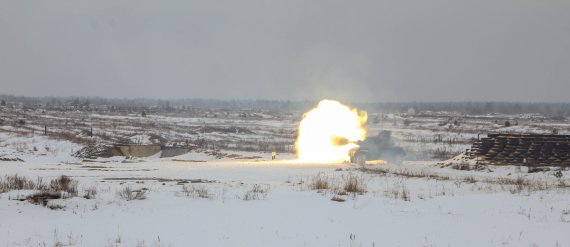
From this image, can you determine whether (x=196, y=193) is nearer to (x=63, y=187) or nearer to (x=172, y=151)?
(x=63, y=187)

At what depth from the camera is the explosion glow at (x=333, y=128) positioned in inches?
1398

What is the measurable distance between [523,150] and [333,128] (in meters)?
11.8

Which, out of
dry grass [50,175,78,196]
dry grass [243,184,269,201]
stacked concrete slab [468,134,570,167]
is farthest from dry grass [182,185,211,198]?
stacked concrete slab [468,134,570,167]

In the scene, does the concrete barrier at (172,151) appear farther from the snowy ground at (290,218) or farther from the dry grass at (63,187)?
the snowy ground at (290,218)

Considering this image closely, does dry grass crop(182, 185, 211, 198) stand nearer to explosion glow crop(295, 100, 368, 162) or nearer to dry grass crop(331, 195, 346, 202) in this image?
dry grass crop(331, 195, 346, 202)

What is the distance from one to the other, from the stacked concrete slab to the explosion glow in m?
7.50

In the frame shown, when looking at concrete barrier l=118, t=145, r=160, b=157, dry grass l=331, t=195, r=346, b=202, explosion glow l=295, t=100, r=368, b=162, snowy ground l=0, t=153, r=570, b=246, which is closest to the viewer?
snowy ground l=0, t=153, r=570, b=246

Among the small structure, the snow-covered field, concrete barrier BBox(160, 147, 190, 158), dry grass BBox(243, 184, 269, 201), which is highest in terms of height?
the snow-covered field

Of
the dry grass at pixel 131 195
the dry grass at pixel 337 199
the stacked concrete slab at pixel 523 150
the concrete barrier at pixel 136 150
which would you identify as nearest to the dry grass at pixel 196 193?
the dry grass at pixel 131 195

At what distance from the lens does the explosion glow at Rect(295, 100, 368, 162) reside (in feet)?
116

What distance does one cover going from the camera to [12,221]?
34.7 feet

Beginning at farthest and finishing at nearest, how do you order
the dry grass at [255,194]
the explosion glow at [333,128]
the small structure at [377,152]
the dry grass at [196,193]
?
the explosion glow at [333,128], the small structure at [377,152], the dry grass at [196,193], the dry grass at [255,194]

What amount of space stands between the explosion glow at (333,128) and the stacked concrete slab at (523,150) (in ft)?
24.6

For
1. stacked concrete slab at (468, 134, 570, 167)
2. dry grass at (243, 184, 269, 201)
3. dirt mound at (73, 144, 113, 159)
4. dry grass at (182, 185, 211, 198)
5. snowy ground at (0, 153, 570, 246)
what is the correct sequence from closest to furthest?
snowy ground at (0, 153, 570, 246), dry grass at (243, 184, 269, 201), dry grass at (182, 185, 211, 198), stacked concrete slab at (468, 134, 570, 167), dirt mound at (73, 144, 113, 159)
